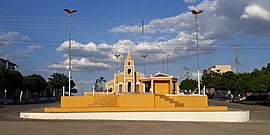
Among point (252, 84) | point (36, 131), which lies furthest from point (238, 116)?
point (252, 84)

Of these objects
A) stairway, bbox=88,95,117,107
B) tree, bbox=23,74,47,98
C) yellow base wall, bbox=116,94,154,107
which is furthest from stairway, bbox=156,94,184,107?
tree, bbox=23,74,47,98

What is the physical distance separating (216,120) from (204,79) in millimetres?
70658

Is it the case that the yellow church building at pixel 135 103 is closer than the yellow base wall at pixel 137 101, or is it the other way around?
the yellow church building at pixel 135 103

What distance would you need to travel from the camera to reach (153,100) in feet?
89.1

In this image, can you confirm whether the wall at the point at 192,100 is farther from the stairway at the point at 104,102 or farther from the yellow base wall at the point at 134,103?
the stairway at the point at 104,102

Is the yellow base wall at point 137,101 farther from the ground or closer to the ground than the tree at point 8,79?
closer to the ground

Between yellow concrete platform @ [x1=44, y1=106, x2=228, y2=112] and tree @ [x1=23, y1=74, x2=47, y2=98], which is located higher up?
tree @ [x1=23, y1=74, x2=47, y2=98]

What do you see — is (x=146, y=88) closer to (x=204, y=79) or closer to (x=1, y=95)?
(x=1, y=95)

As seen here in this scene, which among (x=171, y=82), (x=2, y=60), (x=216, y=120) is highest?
(x=2, y=60)

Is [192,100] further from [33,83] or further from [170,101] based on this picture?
[33,83]

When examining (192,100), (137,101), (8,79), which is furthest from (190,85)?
(137,101)

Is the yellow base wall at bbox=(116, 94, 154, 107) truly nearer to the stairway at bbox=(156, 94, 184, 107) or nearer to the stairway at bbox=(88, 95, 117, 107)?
the stairway at bbox=(156, 94, 184, 107)

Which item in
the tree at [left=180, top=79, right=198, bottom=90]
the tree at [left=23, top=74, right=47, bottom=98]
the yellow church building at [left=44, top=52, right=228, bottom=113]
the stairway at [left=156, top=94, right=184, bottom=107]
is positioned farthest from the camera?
the tree at [left=180, top=79, right=198, bottom=90]

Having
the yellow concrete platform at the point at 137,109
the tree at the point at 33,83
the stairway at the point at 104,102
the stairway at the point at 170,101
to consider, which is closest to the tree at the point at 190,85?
the tree at the point at 33,83
